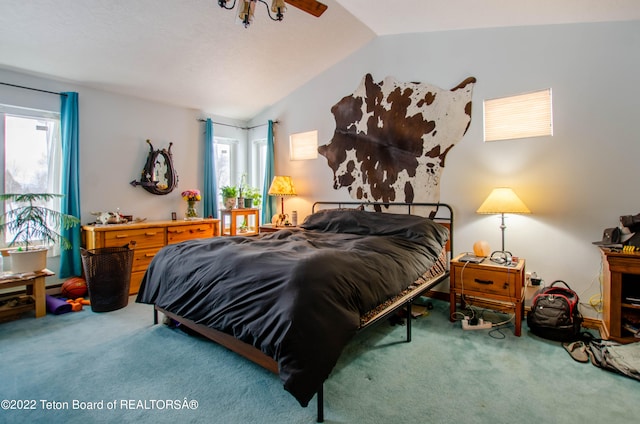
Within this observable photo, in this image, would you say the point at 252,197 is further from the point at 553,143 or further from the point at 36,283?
the point at 553,143

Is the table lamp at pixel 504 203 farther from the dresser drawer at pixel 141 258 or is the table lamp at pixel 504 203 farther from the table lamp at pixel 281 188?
the dresser drawer at pixel 141 258

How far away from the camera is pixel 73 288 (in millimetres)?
3463

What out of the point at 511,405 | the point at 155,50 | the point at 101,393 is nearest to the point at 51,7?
the point at 155,50

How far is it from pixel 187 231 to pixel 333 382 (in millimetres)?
3109

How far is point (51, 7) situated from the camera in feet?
8.62

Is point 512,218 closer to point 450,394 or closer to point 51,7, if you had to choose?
point 450,394

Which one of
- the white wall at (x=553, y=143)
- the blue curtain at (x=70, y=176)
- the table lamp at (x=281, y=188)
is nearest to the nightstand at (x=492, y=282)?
the white wall at (x=553, y=143)

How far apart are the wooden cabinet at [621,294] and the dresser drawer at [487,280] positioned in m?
0.57

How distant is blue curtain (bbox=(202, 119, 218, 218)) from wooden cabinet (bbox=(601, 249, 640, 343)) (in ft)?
14.7

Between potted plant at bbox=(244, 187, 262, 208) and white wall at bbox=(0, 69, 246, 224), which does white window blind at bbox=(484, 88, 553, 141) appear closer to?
potted plant at bbox=(244, 187, 262, 208)

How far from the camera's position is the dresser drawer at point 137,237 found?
3.66 meters

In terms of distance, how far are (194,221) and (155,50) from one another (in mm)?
2064

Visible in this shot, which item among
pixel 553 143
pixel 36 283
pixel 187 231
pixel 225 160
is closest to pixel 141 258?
pixel 187 231

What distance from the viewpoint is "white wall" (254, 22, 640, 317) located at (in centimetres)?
260
